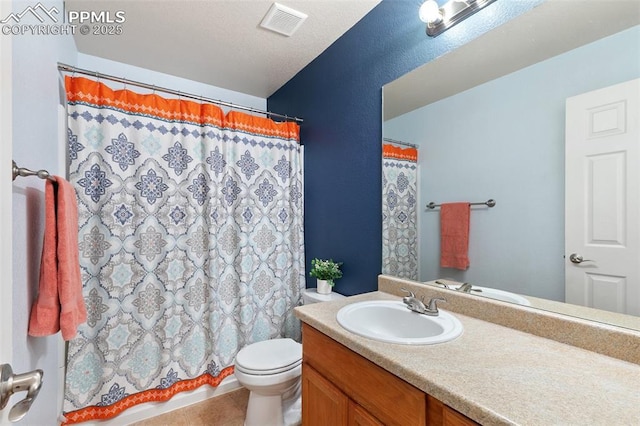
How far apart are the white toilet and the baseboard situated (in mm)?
441

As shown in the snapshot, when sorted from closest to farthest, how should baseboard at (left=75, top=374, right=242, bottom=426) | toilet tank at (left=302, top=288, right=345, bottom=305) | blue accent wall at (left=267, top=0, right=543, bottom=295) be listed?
1. blue accent wall at (left=267, top=0, right=543, bottom=295)
2. baseboard at (left=75, top=374, right=242, bottom=426)
3. toilet tank at (left=302, top=288, right=345, bottom=305)

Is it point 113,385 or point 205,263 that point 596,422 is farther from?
point 113,385

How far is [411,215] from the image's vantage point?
148 centimetres

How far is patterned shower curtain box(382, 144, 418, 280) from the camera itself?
146cm

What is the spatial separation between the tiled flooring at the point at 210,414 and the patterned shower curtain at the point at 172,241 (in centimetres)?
12

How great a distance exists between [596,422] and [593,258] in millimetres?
549

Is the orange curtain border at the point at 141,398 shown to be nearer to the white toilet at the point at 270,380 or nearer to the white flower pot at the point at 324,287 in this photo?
the white toilet at the point at 270,380

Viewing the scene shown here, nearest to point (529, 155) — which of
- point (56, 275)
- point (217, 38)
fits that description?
point (56, 275)

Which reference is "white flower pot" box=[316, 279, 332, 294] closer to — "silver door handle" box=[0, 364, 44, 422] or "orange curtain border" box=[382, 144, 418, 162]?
"orange curtain border" box=[382, 144, 418, 162]

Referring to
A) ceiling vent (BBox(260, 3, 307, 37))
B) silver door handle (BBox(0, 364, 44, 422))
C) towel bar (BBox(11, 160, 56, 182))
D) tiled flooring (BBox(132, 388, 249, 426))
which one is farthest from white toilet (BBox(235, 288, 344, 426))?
ceiling vent (BBox(260, 3, 307, 37))

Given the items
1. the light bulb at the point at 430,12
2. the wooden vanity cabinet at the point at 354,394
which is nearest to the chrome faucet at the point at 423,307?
the wooden vanity cabinet at the point at 354,394

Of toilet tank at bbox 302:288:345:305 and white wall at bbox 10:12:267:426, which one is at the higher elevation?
white wall at bbox 10:12:267:426

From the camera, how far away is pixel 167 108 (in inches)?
72.2

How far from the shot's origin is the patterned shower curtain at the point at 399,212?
1.46 metres
